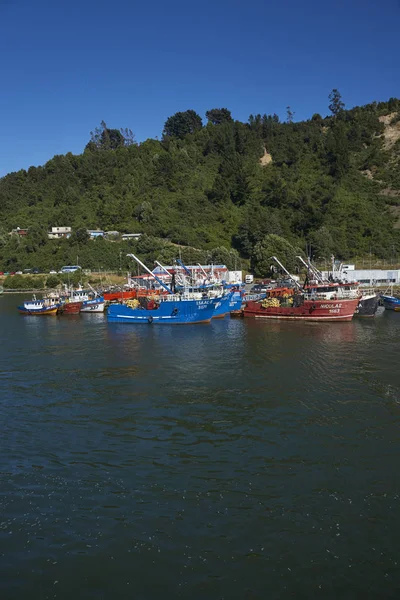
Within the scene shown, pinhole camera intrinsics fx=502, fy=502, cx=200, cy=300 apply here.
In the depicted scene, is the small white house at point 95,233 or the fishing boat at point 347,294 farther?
the small white house at point 95,233

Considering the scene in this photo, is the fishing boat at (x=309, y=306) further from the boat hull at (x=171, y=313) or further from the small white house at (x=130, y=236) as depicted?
the small white house at (x=130, y=236)

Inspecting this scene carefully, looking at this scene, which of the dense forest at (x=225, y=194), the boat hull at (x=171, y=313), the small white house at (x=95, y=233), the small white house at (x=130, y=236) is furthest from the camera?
the small white house at (x=95, y=233)

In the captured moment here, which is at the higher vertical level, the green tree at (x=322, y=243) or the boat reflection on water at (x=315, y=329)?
the green tree at (x=322, y=243)

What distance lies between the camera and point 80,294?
6775 centimetres

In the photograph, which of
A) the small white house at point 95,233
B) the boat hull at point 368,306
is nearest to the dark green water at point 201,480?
the boat hull at point 368,306

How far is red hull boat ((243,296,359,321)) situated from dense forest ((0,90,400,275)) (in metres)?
34.5

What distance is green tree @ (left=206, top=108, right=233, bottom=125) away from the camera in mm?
154750

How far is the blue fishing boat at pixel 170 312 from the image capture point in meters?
49.5

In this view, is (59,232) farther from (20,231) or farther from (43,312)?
(43,312)

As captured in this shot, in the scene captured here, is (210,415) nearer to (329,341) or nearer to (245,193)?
(329,341)

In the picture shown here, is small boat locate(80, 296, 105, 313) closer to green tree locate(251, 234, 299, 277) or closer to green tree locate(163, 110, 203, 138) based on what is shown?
green tree locate(251, 234, 299, 277)

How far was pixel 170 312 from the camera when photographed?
1951 inches

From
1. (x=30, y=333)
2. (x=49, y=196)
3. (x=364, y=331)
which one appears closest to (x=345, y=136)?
(x=49, y=196)

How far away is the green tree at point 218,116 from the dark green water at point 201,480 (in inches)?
5396
